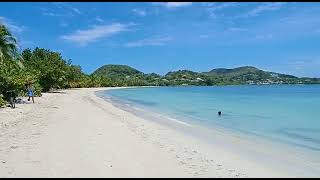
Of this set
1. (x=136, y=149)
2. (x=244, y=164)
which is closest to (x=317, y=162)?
(x=244, y=164)

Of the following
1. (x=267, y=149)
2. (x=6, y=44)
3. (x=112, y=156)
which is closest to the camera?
(x=112, y=156)

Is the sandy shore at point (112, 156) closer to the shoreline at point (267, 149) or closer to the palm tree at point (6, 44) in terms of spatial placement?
the shoreline at point (267, 149)

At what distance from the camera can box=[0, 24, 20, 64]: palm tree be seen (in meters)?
25.9

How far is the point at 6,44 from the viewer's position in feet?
87.5

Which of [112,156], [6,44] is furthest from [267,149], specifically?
[6,44]

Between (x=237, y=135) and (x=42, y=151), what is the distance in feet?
25.9

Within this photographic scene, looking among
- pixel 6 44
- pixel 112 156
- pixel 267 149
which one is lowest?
pixel 267 149

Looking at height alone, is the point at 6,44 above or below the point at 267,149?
above

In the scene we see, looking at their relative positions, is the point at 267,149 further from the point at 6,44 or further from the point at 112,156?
the point at 6,44

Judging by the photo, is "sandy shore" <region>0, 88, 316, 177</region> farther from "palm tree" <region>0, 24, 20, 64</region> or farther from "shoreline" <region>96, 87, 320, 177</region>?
"palm tree" <region>0, 24, 20, 64</region>

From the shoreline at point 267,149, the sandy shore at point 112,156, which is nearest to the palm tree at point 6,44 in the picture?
the sandy shore at point 112,156

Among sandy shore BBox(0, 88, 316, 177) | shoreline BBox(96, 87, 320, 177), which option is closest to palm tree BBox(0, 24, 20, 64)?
sandy shore BBox(0, 88, 316, 177)

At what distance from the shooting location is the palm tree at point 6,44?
25.9 metres

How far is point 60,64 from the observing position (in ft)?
172
